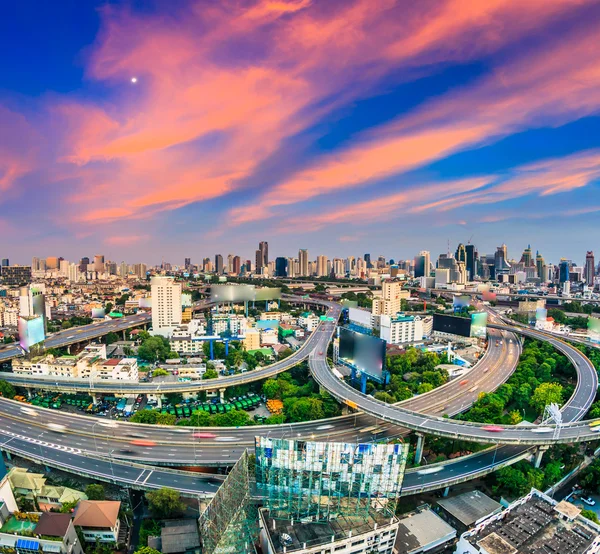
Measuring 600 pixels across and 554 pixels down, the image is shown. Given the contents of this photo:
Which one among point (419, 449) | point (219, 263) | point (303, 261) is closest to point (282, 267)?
point (303, 261)

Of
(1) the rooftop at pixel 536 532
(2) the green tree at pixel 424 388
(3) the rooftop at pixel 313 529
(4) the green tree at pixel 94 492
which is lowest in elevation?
(1) the rooftop at pixel 536 532

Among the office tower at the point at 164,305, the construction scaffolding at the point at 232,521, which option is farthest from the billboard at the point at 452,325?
the construction scaffolding at the point at 232,521

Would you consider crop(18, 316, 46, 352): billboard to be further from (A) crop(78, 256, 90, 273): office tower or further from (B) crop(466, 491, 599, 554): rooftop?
(A) crop(78, 256, 90, 273): office tower

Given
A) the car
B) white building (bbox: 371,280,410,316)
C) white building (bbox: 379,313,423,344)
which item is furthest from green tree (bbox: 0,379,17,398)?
white building (bbox: 371,280,410,316)

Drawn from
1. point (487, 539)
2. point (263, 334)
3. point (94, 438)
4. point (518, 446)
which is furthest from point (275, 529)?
point (263, 334)

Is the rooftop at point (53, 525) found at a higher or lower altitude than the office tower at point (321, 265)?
lower

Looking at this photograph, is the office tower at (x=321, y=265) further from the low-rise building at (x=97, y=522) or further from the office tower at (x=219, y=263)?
the low-rise building at (x=97, y=522)
